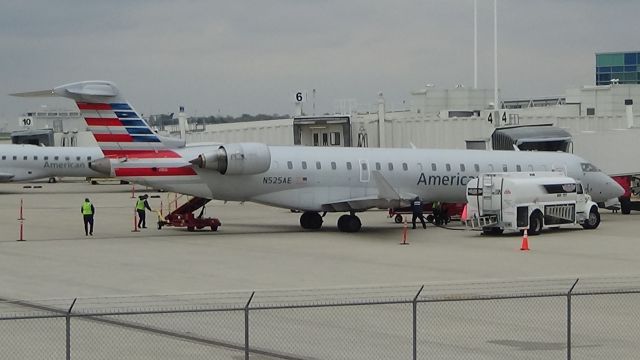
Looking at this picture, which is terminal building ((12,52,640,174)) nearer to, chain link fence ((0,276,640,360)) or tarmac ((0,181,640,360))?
tarmac ((0,181,640,360))

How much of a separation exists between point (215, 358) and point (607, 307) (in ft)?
27.0

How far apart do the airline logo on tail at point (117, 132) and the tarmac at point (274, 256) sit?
3007 mm

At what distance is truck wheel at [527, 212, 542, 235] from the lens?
39.0m

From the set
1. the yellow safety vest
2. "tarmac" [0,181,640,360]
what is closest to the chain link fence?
"tarmac" [0,181,640,360]

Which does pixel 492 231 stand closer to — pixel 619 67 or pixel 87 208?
pixel 87 208

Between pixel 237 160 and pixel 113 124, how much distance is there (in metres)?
4.41

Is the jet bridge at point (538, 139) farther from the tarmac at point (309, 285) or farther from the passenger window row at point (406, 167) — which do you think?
the passenger window row at point (406, 167)

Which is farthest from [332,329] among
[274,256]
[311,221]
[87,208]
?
[311,221]

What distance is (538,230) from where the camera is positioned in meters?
39.3

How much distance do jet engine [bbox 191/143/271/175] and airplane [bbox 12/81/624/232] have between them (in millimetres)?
34

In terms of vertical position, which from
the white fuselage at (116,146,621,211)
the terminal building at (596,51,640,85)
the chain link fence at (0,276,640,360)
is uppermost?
the terminal building at (596,51,640,85)

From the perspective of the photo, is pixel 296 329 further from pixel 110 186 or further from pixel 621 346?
pixel 110 186

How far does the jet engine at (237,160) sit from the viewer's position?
3781 centimetres

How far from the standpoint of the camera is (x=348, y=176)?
40.8 meters
